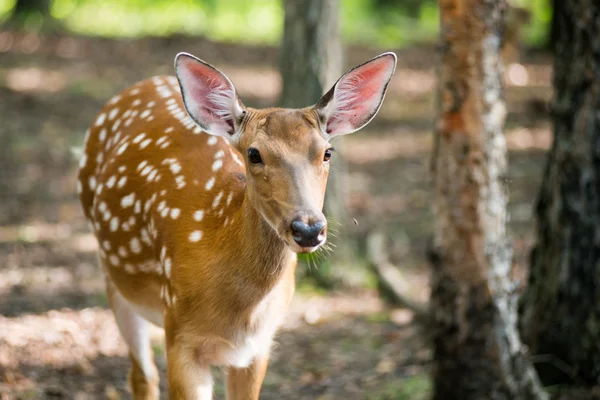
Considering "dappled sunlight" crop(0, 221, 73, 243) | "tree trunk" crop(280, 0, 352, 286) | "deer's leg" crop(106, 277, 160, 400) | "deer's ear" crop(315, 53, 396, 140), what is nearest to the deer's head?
"deer's ear" crop(315, 53, 396, 140)

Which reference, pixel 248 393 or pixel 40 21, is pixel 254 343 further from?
pixel 40 21

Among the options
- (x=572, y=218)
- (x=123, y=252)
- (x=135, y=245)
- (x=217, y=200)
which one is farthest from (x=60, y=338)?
(x=572, y=218)

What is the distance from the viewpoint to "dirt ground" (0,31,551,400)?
5.50m

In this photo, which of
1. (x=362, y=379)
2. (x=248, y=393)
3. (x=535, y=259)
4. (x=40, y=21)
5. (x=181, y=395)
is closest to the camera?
(x=181, y=395)

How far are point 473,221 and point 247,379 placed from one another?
147 centimetres

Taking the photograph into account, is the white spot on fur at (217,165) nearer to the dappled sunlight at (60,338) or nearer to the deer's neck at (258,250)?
the deer's neck at (258,250)

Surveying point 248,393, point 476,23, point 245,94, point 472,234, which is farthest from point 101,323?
point 245,94

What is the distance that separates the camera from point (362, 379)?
566 cm

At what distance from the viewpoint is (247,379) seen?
4117 mm

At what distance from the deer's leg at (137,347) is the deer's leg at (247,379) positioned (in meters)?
0.67

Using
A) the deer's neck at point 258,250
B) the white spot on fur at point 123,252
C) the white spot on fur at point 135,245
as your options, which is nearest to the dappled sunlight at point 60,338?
the white spot on fur at point 123,252

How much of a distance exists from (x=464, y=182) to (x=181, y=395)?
1868mm

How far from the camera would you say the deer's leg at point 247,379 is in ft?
13.4

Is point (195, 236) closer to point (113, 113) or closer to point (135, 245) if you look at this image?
point (135, 245)
